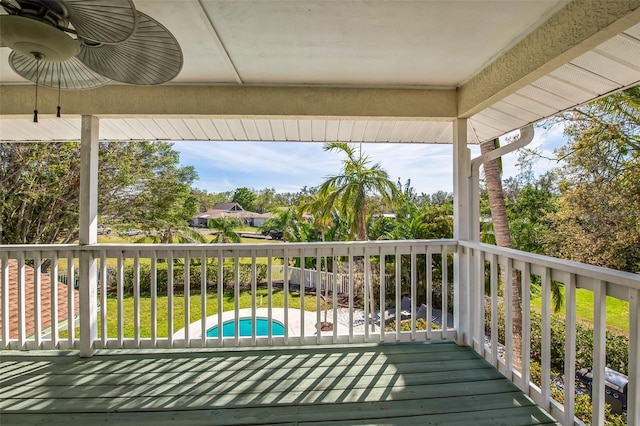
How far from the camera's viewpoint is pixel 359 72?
2.73 metres

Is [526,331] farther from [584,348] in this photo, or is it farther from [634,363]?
[584,348]

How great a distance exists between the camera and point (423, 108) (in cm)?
304

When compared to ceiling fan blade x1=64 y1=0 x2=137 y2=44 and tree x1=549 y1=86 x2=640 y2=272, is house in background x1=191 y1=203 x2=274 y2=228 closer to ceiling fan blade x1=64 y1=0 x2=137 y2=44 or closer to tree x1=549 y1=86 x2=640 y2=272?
tree x1=549 y1=86 x2=640 y2=272

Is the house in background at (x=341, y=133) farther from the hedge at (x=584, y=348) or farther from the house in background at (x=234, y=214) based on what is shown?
the house in background at (x=234, y=214)

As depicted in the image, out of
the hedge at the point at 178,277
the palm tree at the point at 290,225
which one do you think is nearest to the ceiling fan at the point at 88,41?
the palm tree at the point at 290,225

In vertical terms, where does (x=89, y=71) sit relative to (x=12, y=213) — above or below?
above

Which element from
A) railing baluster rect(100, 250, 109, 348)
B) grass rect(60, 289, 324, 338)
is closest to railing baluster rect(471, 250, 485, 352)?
railing baluster rect(100, 250, 109, 348)

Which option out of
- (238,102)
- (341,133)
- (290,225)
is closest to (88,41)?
(238,102)

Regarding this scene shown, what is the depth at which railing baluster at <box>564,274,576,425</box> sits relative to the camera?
70.4 inches

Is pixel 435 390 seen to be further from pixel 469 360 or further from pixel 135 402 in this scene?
pixel 135 402

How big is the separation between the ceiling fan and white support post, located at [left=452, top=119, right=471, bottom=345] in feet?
8.53

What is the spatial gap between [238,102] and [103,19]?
170cm

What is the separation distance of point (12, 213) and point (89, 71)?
12069 mm

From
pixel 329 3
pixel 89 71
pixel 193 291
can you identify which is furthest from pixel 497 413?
pixel 193 291
